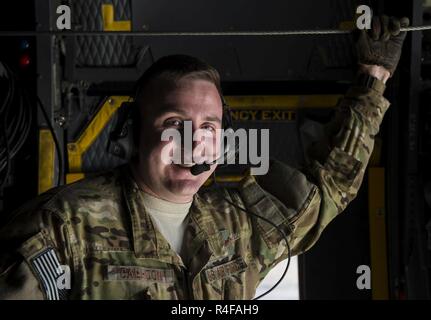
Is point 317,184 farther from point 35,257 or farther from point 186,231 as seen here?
point 35,257

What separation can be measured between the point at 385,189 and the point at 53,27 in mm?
1602

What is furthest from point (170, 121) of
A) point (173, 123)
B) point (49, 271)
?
point (49, 271)

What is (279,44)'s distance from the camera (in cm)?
326

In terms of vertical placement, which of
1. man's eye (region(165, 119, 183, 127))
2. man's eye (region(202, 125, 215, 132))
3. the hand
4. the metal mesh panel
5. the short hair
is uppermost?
the metal mesh panel

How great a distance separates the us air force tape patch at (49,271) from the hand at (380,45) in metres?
1.26

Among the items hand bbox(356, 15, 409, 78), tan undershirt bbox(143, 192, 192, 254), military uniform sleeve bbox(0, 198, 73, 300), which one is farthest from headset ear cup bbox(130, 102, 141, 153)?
hand bbox(356, 15, 409, 78)

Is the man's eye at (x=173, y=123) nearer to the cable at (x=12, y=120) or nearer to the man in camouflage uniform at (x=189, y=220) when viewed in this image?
the man in camouflage uniform at (x=189, y=220)

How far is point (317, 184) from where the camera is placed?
235cm

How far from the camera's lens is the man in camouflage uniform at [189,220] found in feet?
6.25

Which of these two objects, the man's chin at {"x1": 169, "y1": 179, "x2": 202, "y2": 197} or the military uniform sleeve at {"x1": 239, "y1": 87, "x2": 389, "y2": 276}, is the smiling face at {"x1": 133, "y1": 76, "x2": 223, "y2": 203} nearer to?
the man's chin at {"x1": 169, "y1": 179, "x2": 202, "y2": 197}

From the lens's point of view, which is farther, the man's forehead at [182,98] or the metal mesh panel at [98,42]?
the metal mesh panel at [98,42]

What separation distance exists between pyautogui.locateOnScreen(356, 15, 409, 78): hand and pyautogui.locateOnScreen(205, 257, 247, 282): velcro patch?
81 cm

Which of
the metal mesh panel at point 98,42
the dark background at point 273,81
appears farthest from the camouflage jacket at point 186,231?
the metal mesh panel at point 98,42

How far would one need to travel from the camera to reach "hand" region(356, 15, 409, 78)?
8.14 ft
